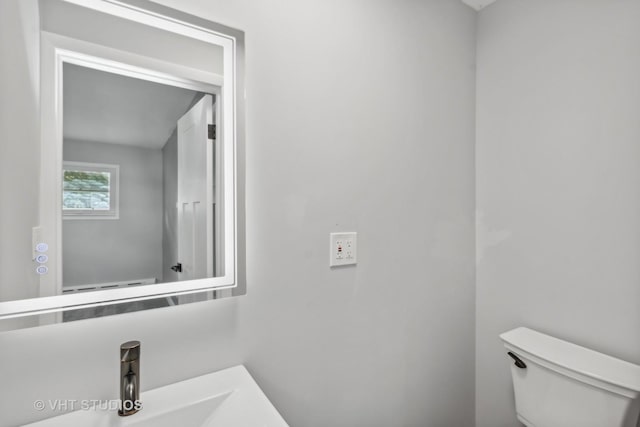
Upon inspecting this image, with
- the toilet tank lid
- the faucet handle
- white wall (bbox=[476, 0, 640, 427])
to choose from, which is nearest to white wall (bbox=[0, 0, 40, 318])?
the faucet handle

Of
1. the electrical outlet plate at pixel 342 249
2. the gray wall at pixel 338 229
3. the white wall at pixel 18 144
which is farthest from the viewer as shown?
the electrical outlet plate at pixel 342 249

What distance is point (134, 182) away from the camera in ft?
2.51

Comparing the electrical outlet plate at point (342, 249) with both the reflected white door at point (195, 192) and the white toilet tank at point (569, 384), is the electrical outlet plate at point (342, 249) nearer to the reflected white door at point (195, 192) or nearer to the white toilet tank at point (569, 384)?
the reflected white door at point (195, 192)

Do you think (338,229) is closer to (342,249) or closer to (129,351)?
(342,249)

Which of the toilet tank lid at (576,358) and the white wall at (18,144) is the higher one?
the white wall at (18,144)

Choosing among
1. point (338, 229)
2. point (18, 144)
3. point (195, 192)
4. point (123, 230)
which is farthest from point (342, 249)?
point (18, 144)

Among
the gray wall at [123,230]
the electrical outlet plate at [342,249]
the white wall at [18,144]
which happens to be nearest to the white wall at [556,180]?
the electrical outlet plate at [342,249]

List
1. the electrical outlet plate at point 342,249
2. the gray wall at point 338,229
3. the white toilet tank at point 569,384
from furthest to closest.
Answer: the electrical outlet plate at point 342,249 < the white toilet tank at point 569,384 < the gray wall at point 338,229

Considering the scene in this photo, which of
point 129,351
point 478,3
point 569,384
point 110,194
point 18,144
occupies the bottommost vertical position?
point 569,384

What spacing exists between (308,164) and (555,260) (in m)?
1.20

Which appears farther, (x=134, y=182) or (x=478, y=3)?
(x=478, y=3)

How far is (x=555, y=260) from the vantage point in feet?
4.24

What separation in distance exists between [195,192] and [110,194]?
0.21m

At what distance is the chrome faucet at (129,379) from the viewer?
0.67 m
